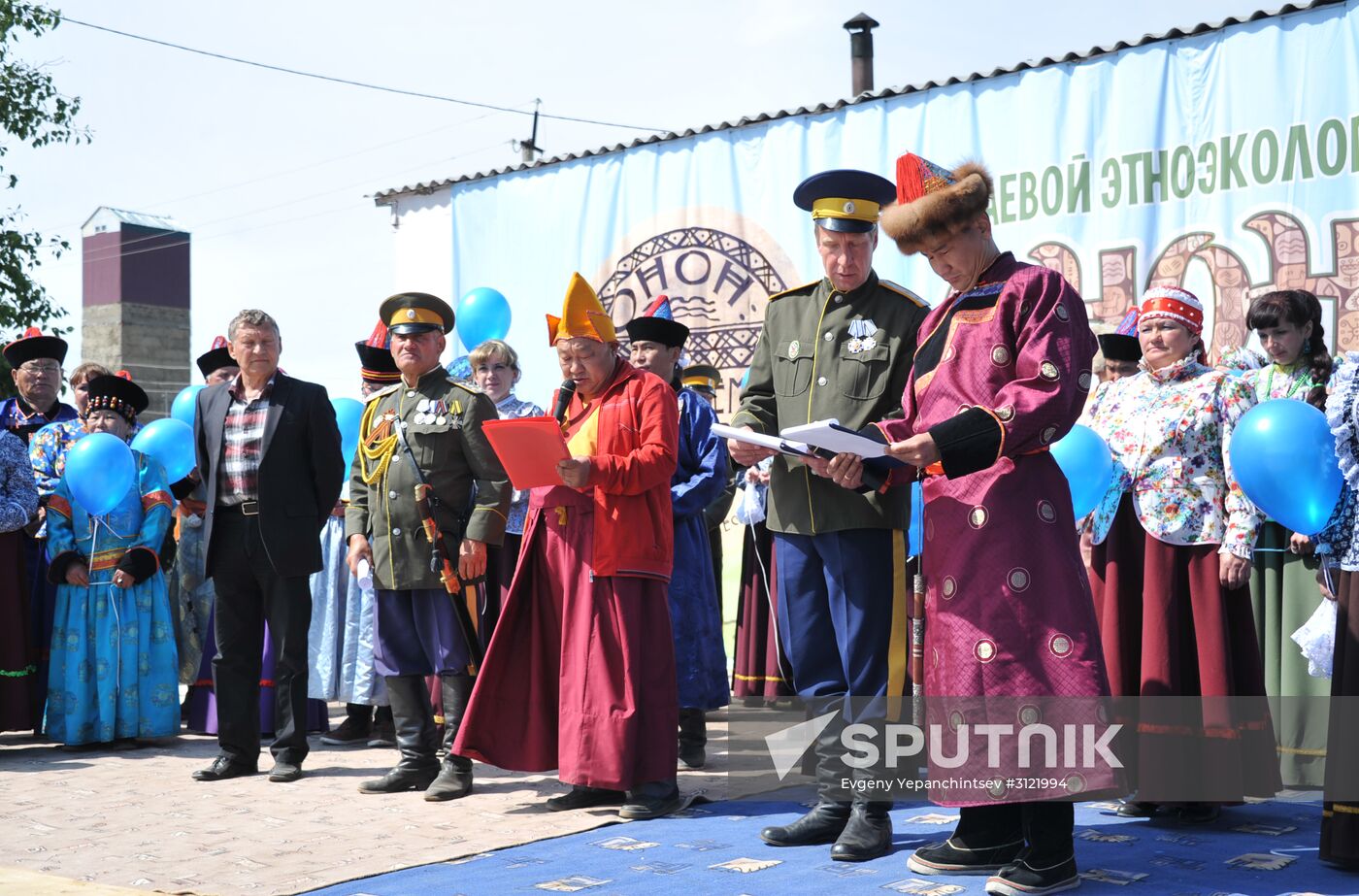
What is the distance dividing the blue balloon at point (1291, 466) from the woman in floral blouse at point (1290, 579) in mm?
631

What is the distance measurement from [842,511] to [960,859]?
42.3 inches

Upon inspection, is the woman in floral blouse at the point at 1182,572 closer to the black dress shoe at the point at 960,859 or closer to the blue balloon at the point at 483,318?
the black dress shoe at the point at 960,859

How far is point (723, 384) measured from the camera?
10539mm

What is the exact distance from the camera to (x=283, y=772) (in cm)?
598

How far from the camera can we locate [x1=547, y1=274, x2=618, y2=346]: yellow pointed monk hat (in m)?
5.17

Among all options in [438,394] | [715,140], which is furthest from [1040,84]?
[438,394]

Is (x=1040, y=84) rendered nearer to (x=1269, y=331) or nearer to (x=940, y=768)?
(x=1269, y=331)

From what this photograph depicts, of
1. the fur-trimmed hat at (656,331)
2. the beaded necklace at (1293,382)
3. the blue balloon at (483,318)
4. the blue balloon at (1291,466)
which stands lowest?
the blue balloon at (1291,466)

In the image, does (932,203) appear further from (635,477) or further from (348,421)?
(348,421)

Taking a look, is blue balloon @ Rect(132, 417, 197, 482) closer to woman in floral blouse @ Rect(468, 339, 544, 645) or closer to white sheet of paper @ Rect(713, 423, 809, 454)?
woman in floral blouse @ Rect(468, 339, 544, 645)

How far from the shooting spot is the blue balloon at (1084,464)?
4812mm

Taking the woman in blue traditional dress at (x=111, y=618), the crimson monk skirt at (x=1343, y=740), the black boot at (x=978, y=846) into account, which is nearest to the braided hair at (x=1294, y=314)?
the crimson monk skirt at (x=1343, y=740)

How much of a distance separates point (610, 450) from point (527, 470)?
1.21 ft

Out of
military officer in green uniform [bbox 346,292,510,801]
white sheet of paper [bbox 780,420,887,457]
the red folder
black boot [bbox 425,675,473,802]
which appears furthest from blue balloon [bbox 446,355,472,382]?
white sheet of paper [bbox 780,420,887,457]
